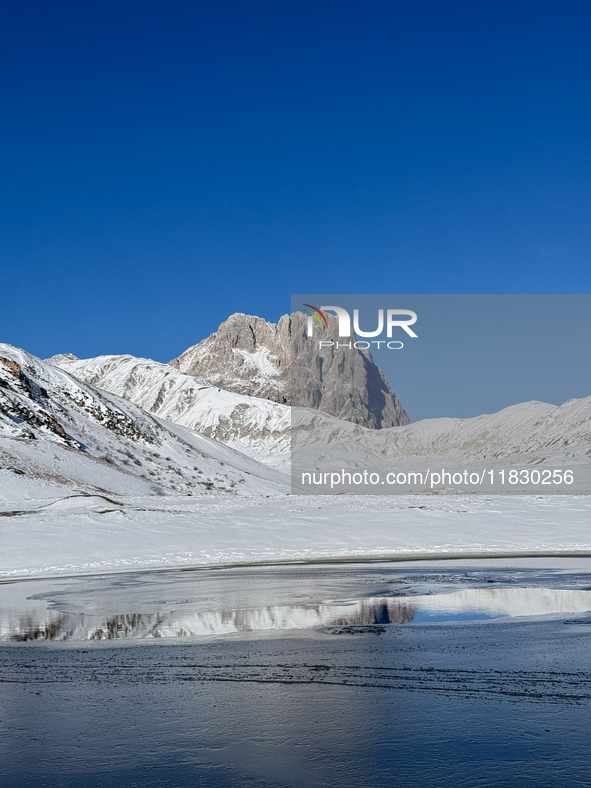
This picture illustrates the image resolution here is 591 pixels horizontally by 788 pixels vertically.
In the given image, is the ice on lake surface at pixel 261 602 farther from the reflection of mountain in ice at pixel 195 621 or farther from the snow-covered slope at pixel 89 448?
the snow-covered slope at pixel 89 448

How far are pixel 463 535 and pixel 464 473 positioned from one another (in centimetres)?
9574

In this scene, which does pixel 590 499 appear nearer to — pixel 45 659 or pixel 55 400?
→ pixel 45 659

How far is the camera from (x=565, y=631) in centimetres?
1098

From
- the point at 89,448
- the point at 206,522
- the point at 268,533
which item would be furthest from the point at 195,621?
the point at 89,448

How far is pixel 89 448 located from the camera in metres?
88.1

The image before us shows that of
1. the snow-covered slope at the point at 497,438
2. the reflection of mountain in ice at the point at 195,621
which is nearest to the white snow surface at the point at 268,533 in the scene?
the reflection of mountain in ice at the point at 195,621

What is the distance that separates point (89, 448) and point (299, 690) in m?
84.1

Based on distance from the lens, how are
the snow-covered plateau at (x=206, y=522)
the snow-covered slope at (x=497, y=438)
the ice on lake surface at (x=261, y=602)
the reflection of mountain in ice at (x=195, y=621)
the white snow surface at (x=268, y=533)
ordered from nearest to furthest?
the reflection of mountain in ice at (x=195, y=621) < the ice on lake surface at (x=261, y=602) < the white snow surface at (x=268, y=533) < the snow-covered plateau at (x=206, y=522) < the snow-covered slope at (x=497, y=438)

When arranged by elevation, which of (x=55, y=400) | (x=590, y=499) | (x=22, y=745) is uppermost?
(x=55, y=400)

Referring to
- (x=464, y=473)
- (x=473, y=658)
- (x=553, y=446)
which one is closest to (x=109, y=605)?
(x=473, y=658)

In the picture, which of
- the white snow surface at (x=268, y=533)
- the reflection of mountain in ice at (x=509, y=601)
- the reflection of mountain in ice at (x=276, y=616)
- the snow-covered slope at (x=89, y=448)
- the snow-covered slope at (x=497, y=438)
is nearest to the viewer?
the reflection of mountain in ice at (x=276, y=616)

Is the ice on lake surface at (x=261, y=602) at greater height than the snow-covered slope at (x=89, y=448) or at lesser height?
lesser

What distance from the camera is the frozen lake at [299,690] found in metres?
5.93

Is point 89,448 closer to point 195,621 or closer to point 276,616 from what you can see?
point 195,621
